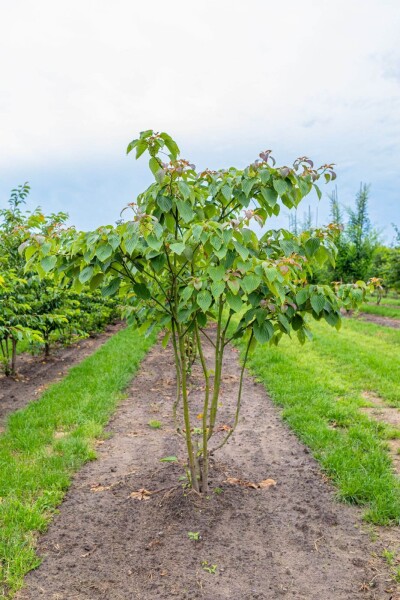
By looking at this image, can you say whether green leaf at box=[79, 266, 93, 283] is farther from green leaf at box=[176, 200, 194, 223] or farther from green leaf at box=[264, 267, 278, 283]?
green leaf at box=[264, 267, 278, 283]

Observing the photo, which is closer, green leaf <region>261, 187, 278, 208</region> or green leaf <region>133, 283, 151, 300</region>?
green leaf <region>261, 187, 278, 208</region>

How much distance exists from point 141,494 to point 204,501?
1.60 feet

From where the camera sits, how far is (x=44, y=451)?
14.1 ft

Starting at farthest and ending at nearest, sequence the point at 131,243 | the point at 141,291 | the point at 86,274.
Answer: the point at 141,291 → the point at 86,274 → the point at 131,243

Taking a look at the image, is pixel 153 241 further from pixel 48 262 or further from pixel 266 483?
pixel 266 483

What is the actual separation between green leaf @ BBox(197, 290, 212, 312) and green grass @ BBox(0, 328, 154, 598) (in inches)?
68.3

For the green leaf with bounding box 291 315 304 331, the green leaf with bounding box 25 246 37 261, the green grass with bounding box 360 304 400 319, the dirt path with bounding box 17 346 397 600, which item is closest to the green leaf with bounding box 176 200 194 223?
the green leaf with bounding box 25 246 37 261

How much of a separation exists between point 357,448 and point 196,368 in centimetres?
418

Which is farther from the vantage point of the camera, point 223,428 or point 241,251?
point 223,428

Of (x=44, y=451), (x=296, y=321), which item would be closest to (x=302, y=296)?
(x=296, y=321)

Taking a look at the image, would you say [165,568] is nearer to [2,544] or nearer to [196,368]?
[2,544]

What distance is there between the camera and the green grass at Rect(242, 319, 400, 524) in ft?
11.7

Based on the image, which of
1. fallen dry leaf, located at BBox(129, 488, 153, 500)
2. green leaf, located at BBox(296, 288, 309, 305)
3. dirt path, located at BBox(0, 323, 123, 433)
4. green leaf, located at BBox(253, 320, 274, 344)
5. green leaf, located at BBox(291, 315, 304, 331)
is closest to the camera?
green leaf, located at BBox(253, 320, 274, 344)

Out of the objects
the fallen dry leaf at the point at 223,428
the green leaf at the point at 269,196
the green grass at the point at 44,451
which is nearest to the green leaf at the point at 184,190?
the green leaf at the point at 269,196
